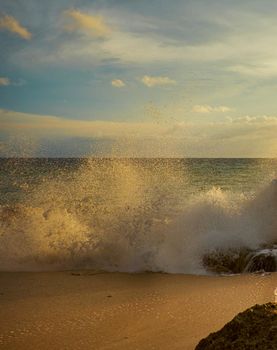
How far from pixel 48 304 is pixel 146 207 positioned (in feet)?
18.5

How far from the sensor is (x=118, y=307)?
5.26 meters

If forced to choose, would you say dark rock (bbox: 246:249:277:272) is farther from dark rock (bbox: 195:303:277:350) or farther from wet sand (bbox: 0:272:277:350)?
dark rock (bbox: 195:303:277:350)

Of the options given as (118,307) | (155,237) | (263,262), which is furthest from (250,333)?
(155,237)

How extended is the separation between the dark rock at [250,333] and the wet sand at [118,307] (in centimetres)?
154

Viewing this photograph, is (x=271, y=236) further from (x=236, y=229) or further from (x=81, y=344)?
(x=81, y=344)

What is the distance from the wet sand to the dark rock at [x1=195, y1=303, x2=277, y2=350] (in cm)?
154

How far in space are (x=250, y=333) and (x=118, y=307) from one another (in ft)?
10.0

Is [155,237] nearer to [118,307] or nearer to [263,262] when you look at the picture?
[263,262]

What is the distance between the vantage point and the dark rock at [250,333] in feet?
7.55

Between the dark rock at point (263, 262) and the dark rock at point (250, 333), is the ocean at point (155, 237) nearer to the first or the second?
the dark rock at point (263, 262)

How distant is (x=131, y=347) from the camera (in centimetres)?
402

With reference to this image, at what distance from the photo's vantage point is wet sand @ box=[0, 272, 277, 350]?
4238 millimetres

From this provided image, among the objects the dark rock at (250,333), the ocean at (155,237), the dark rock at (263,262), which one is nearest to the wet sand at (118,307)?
the dark rock at (263,262)

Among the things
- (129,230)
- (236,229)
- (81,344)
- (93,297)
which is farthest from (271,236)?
(81,344)
